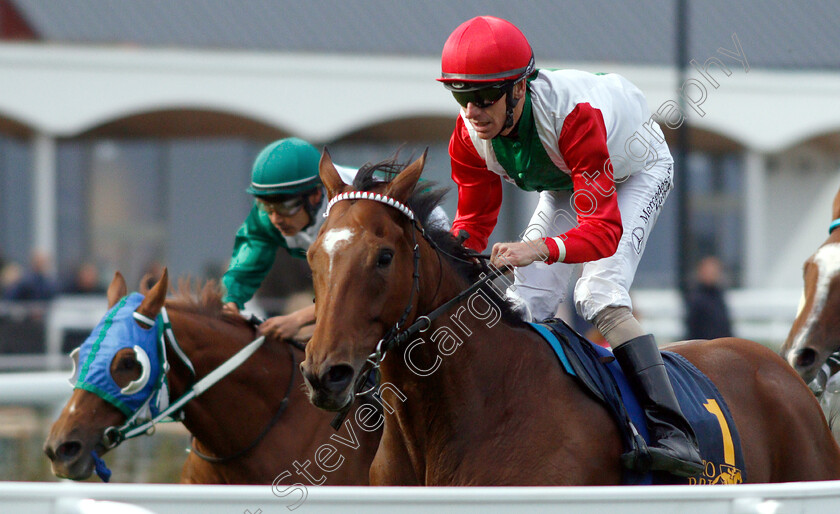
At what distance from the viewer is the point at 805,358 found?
140 inches

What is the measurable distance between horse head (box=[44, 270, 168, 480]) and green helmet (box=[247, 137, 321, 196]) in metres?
0.55

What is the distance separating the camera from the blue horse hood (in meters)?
3.19

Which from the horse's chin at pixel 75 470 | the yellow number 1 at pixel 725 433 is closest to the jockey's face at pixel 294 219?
the horse's chin at pixel 75 470

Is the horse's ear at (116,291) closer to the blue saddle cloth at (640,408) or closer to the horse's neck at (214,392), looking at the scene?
the horse's neck at (214,392)

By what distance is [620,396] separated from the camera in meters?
2.75

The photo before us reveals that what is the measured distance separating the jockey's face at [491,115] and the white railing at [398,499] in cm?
120

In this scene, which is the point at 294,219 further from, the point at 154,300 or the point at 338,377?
the point at 338,377

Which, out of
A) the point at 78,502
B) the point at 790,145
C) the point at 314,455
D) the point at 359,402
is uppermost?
the point at 78,502

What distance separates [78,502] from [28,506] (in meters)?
0.09

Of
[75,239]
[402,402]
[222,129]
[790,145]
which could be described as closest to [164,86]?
[222,129]

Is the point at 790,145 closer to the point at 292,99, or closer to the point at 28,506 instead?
the point at 292,99

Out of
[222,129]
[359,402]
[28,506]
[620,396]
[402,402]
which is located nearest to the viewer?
[28,506]

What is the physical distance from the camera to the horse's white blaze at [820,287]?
354 cm

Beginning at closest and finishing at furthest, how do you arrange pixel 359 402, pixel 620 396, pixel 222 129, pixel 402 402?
pixel 402 402
pixel 620 396
pixel 359 402
pixel 222 129
